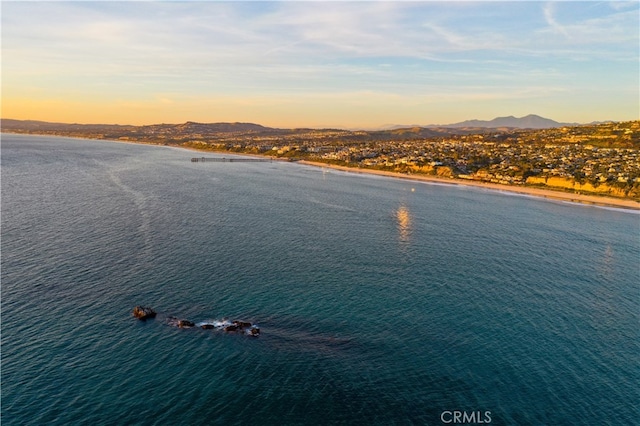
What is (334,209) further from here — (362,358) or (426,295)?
(362,358)

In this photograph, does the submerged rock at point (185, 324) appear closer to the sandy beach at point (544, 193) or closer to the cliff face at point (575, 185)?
the sandy beach at point (544, 193)

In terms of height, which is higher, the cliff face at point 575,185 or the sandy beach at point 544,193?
the cliff face at point 575,185

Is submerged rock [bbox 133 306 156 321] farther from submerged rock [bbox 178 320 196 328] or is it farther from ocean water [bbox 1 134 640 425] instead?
submerged rock [bbox 178 320 196 328]

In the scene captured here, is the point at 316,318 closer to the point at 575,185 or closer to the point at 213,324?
the point at 213,324

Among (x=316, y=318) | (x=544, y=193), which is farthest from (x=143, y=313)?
(x=544, y=193)

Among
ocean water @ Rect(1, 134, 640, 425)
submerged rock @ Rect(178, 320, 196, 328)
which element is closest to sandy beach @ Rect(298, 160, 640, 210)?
ocean water @ Rect(1, 134, 640, 425)

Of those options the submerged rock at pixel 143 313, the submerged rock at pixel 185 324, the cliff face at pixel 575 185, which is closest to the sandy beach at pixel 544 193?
the cliff face at pixel 575 185
